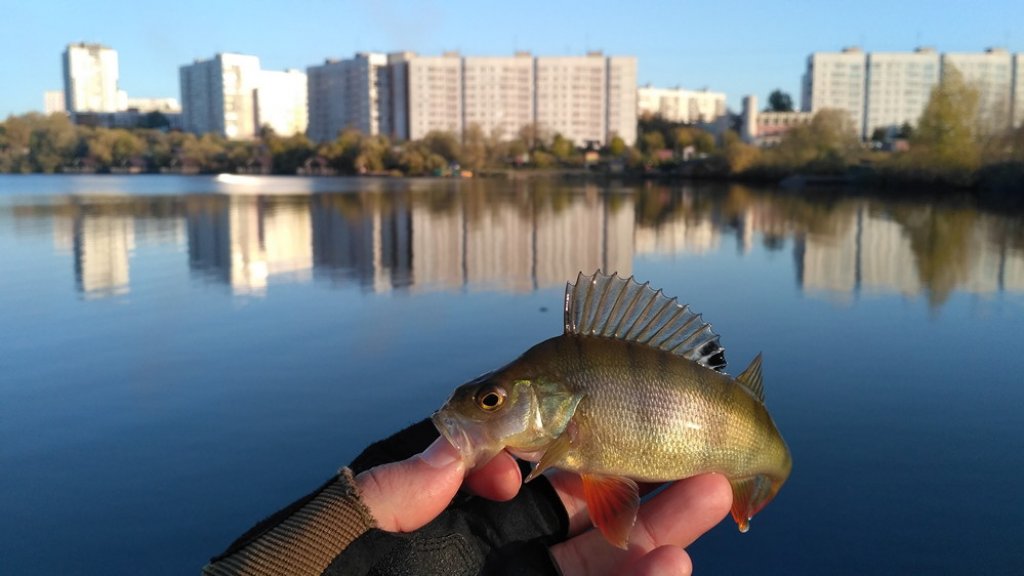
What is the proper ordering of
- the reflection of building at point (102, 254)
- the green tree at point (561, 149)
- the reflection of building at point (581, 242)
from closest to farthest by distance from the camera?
the reflection of building at point (102, 254) < the reflection of building at point (581, 242) < the green tree at point (561, 149)

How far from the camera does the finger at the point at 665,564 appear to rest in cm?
237

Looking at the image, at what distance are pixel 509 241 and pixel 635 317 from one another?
26.2 m

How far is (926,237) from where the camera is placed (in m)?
30.8

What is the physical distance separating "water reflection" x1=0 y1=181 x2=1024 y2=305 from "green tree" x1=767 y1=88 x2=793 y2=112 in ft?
475

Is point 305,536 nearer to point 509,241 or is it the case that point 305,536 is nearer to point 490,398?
point 490,398

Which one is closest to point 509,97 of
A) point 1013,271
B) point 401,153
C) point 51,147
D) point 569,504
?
point 401,153

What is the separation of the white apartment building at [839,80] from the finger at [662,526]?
19402cm

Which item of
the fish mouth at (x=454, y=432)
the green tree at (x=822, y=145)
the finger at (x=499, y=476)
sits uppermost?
the green tree at (x=822, y=145)

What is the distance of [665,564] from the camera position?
2.38 metres

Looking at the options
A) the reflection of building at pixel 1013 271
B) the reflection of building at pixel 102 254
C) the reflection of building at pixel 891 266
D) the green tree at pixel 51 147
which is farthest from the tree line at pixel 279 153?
the reflection of building at pixel 1013 271

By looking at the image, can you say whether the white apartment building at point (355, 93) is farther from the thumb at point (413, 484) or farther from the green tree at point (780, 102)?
the thumb at point (413, 484)

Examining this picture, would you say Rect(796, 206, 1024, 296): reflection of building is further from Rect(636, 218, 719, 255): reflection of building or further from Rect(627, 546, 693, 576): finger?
Rect(627, 546, 693, 576): finger

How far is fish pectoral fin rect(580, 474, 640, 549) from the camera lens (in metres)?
2.43

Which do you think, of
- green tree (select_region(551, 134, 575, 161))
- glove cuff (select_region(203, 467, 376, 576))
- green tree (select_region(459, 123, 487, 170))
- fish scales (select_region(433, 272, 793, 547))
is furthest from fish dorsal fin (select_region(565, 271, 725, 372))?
green tree (select_region(551, 134, 575, 161))
